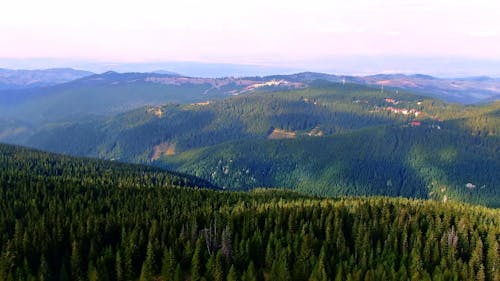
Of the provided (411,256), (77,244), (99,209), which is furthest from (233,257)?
(99,209)

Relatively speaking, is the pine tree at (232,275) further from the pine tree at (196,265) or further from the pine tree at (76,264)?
the pine tree at (76,264)

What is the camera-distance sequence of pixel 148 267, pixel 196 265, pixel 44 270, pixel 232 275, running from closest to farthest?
pixel 44 270
pixel 232 275
pixel 148 267
pixel 196 265

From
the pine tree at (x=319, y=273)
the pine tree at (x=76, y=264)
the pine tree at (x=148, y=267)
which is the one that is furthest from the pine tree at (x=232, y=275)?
the pine tree at (x=76, y=264)

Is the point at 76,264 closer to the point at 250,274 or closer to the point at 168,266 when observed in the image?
the point at 168,266

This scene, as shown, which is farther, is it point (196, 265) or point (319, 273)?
point (319, 273)

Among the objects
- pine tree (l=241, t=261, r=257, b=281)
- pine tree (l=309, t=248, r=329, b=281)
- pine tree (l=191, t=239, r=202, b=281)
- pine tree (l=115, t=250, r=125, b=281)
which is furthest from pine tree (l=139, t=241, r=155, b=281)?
pine tree (l=309, t=248, r=329, b=281)

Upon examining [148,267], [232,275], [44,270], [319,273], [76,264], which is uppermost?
[232,275]

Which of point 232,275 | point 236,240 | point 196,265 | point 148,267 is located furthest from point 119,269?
point 236,240

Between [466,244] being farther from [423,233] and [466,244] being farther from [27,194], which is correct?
[27,194]
